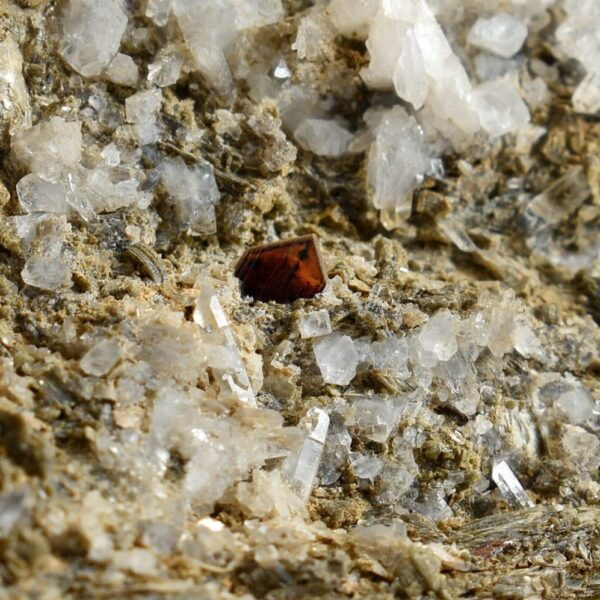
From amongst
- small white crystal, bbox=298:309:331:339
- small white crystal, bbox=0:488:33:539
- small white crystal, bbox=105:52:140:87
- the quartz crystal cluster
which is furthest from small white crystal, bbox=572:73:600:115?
small white crystal, bbox=0:488:33:539

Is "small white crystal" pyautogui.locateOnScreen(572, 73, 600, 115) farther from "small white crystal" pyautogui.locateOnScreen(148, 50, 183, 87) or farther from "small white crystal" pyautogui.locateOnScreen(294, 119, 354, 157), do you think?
"small white crystal" pyautogui.locateOnScreen(148, 50, 183, 87)

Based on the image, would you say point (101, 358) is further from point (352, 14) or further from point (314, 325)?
point (352, 14)

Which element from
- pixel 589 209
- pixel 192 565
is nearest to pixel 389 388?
pixel 192 565

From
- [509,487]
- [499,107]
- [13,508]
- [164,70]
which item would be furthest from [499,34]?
[13,508]

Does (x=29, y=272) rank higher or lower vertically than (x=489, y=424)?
higher

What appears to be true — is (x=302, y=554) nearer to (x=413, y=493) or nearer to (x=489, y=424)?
(x=413, y=493)

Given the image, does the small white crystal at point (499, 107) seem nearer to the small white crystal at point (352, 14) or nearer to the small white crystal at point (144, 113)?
the small white crystal at point (352, 14)
